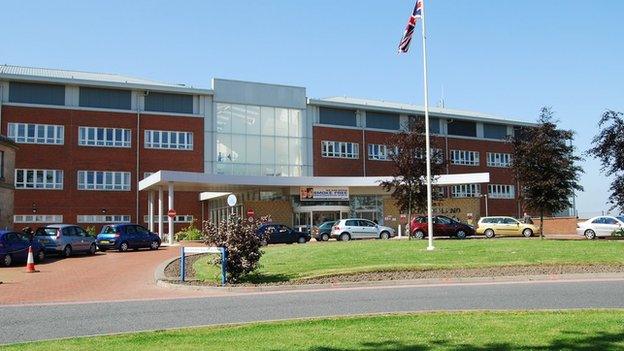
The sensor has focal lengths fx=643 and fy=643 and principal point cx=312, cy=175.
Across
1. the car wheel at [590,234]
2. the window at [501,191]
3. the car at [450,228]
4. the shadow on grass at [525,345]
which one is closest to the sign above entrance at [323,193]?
the car at [450,228]

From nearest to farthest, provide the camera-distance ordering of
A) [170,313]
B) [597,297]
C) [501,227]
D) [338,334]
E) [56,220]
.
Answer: [338,334] < [170,313] < [597,297] < [501,227] < [56,220]

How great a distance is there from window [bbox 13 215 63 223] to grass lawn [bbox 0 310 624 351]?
40.3 metres

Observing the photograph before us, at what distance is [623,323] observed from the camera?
876cm

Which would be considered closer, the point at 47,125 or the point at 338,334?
the point at 338,334

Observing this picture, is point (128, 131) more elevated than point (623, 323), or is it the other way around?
point (128, 131)

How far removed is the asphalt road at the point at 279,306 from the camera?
10086mm

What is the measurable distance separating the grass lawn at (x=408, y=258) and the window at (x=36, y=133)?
92.8 ft

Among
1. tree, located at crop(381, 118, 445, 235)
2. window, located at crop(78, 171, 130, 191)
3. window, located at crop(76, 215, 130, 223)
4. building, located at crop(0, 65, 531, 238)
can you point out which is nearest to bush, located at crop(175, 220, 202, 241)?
building, located at crop(0, 65, 531, 238)

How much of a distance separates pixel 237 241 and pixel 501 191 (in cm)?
5306

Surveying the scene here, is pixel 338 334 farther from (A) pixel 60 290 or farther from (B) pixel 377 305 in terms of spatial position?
(A) pixel 60 290

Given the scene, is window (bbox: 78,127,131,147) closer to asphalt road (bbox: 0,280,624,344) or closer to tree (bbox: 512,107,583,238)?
tree (bbox: 512,107,583,238)

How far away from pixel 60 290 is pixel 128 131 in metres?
34.2

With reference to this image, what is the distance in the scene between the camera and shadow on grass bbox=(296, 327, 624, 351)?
7191 millimetres

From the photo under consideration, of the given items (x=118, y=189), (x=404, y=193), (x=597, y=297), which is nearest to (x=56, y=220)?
(x=118, y=189)
